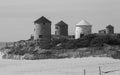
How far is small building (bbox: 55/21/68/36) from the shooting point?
91.6 m

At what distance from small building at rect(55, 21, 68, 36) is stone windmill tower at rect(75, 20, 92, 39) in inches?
221

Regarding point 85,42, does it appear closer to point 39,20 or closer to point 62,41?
point 62,41

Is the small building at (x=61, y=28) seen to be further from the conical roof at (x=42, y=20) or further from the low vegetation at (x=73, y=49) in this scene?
the low vegetation at (x=73, y=49)

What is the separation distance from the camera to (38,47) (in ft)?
227

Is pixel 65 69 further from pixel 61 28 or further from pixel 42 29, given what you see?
pixel 61 28

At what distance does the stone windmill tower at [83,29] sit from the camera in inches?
3369

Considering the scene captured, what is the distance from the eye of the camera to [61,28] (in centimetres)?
9156

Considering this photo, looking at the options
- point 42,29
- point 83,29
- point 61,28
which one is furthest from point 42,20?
point 61,28

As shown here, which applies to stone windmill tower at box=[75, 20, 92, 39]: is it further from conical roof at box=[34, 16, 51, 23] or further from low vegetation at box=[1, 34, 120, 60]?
low vegetation at box=[1, 34, 120, 60]

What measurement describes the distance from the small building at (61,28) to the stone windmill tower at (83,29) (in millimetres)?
5626

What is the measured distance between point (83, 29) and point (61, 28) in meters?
7.48

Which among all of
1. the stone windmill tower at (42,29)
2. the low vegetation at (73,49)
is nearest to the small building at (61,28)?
the stone windmill tower at (42,29)

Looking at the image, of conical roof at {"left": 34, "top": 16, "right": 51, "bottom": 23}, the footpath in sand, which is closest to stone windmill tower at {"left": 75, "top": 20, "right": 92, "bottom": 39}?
conical roof at {"left": 34, "top": 16, "right": 51, "bottom": 23}

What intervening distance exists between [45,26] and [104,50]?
2161 cm
